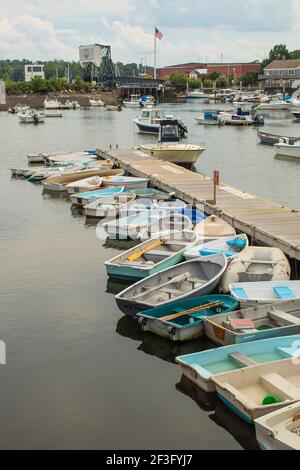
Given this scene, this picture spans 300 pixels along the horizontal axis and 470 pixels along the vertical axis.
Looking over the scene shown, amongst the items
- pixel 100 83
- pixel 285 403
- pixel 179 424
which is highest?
pixel 100 83

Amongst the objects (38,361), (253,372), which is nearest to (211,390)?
(253,372)

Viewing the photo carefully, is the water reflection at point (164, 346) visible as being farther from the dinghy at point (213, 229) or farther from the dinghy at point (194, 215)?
the dinghy at point (194, 215)

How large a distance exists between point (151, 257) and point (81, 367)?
5.66m

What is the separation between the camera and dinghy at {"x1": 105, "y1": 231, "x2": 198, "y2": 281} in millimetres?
16141

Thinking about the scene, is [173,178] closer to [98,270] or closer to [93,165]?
[93,165]

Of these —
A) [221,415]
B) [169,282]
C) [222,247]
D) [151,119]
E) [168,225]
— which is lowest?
[221,415]

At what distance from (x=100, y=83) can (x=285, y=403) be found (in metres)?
175

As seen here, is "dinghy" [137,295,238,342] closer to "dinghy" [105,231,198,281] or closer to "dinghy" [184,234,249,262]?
"dinghy" [105,231,198,281]

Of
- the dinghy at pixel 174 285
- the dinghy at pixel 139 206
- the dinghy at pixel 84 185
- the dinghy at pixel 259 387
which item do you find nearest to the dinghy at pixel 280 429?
the dinghy at pixel 259 387

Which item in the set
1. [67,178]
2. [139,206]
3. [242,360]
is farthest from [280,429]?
[67,178]

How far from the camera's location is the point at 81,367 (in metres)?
12.0

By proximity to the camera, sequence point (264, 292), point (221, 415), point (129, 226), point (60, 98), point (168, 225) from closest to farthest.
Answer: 1. point (221, 415)
2. point (264, 292)
3. point (168, 225)
4. point (129, 226)
5. point (60, 98)

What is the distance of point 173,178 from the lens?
2786 cm

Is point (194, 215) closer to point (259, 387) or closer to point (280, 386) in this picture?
point (259, 387)
